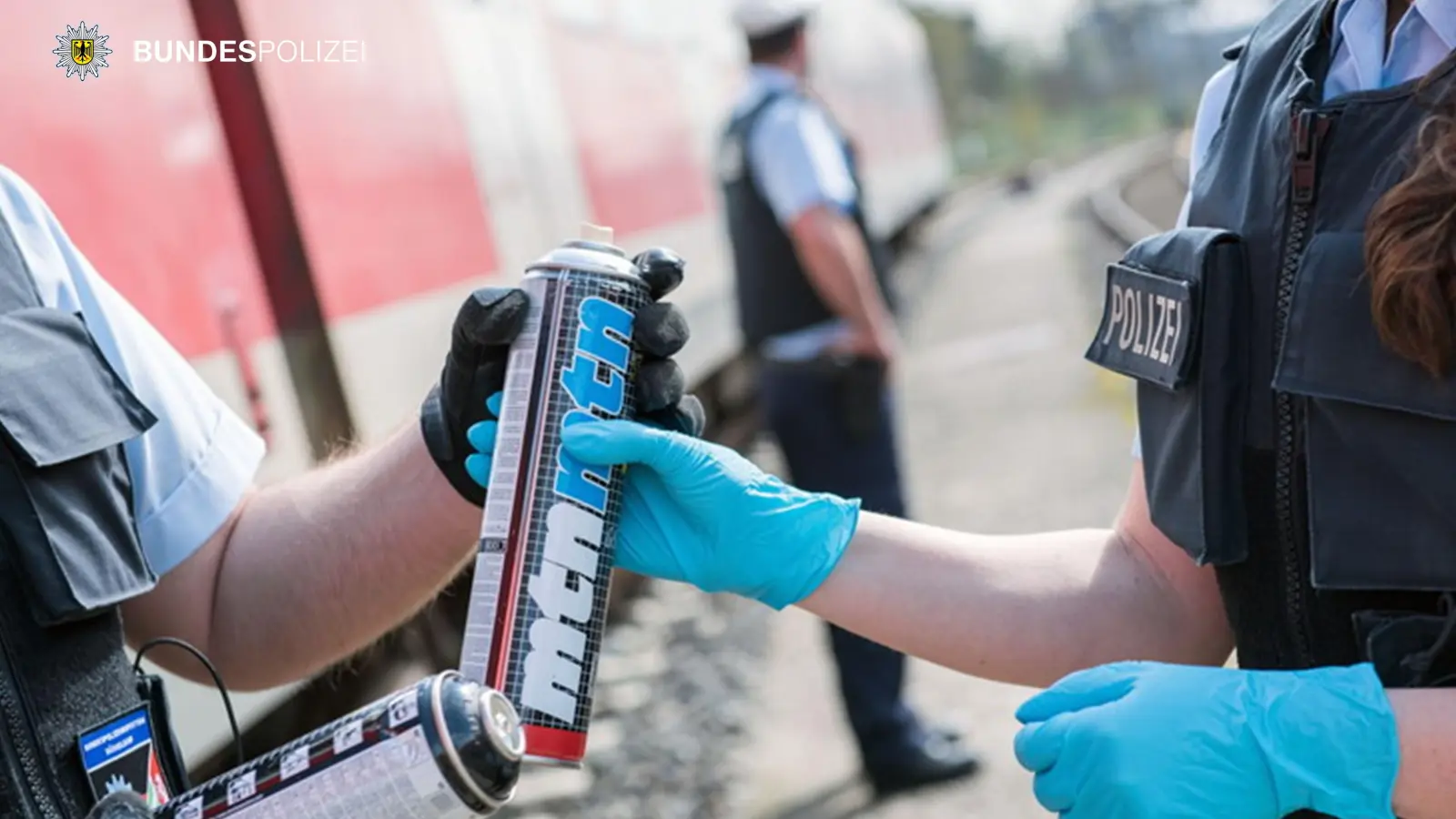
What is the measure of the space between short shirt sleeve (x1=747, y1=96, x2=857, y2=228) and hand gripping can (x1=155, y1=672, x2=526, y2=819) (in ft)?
10.4

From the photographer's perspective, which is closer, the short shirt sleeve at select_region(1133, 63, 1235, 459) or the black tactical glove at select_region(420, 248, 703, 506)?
the black tactical glove at select_region(420, 248, 703, 506)

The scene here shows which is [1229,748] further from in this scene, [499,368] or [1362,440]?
[499,368]

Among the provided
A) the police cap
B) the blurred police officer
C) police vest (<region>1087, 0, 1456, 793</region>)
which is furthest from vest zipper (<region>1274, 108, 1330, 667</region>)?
the police cap

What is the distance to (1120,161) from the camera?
1574 inches

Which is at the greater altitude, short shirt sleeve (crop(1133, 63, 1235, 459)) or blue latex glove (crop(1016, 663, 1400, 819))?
short shirt sleeve (crop(1133, 63, 1235, 459))

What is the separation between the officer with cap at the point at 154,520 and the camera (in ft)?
4.76

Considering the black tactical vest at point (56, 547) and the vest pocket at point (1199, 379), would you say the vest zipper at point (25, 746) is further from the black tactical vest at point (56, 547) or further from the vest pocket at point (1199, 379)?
the vest pocket at point (1199, 379)

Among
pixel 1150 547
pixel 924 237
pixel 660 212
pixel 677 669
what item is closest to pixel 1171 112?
pixel 924 237

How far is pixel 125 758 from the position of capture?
1488 millimetres

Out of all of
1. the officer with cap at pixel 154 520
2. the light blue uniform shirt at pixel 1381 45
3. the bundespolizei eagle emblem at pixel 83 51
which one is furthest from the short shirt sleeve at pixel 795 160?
the light blue uniform shirt at pixel 1381 45

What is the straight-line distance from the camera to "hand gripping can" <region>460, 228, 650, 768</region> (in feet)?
4.60

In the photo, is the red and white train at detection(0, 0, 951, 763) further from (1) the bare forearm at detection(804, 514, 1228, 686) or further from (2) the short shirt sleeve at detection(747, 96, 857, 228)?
(1) the bare forearm at detection(804, 514, 1228, 686)

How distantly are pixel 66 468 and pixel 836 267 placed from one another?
9.58 ft

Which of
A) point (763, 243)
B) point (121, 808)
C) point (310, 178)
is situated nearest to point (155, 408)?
point (121, 808)
